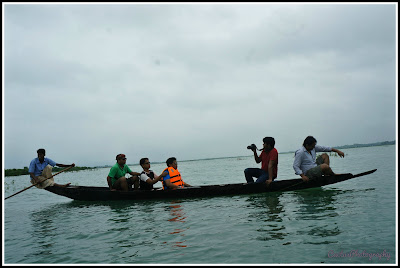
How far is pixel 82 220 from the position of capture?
24.5 ft

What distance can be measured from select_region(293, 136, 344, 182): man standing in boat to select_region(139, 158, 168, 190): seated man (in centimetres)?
400

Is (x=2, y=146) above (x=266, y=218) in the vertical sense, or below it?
above

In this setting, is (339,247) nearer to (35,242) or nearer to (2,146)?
(35,242)

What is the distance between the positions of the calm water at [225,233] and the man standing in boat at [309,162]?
621mm

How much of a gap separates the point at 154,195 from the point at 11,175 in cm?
4594

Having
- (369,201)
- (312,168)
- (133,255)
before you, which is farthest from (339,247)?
(312,168)

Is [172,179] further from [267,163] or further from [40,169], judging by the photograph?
[40,169]

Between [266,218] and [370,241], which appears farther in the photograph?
[266,218]

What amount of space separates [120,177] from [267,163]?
4855mm

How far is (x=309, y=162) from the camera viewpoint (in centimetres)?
834

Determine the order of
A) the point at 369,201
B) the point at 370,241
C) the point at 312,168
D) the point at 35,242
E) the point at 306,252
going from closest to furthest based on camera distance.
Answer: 1. the point at 306,252
2. the point at 370,241
3. the point at 35,242
4. the point at 369,201
5. the point at 312,168

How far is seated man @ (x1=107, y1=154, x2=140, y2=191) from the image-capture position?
972 cm

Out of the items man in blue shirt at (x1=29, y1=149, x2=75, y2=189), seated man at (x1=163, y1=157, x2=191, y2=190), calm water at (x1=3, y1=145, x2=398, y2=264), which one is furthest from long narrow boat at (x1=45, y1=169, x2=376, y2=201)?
man in blue shirt at (x1=29, y1=149, x2=75, y2=189)

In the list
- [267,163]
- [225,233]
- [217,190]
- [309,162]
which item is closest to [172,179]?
[217,190]
